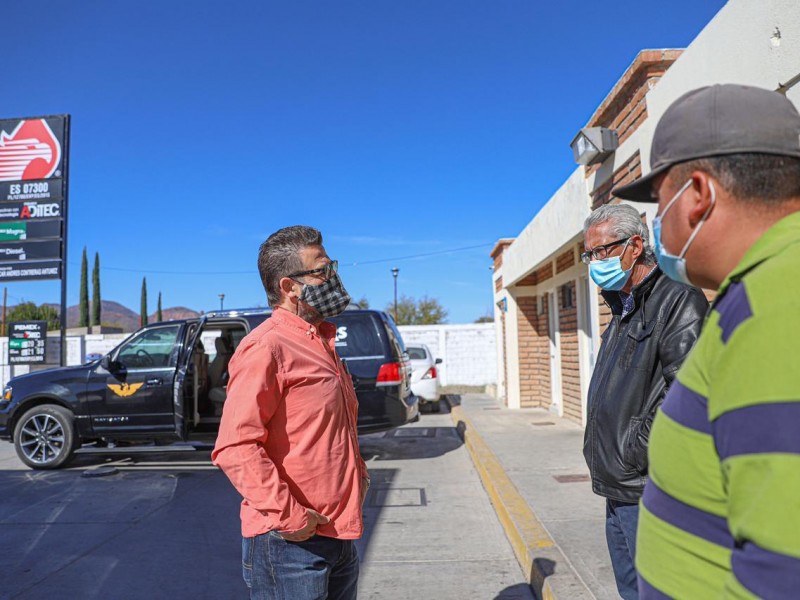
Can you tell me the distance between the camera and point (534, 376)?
49.7ft

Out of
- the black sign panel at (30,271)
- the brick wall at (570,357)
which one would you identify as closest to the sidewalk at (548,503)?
the brick wall at (570,357)

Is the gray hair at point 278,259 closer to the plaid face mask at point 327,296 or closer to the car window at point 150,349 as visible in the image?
the plaid face mask at point 327,296

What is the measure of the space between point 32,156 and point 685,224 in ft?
57.8

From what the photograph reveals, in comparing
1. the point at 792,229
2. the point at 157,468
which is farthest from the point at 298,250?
the point at 157,468

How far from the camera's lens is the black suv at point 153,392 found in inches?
340

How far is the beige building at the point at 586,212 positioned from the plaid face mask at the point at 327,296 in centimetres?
276

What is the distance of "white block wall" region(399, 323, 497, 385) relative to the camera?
2358 cm

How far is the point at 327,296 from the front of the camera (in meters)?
2.61

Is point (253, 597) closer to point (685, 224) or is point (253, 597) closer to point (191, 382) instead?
point (685, 224)

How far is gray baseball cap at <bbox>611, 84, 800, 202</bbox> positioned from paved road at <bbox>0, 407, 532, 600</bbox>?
3.79 metres

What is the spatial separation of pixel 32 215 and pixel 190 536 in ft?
41.5

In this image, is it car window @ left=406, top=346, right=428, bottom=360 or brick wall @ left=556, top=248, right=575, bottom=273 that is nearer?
brick wall @ left=556, top=248, right=575, bottom=273

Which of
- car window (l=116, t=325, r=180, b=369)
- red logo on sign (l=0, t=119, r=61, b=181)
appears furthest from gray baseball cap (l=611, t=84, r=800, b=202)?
red logo on sign (l=0, t=119, r=61, b=181)

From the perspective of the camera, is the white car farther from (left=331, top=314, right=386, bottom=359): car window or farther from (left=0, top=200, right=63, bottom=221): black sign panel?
(left=0, top=200, right=63, bottom=221): black sign panel
